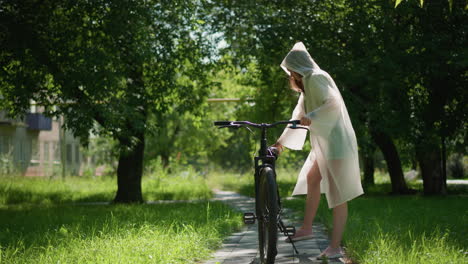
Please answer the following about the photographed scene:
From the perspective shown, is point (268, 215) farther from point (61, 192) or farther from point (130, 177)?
point (61, 192)

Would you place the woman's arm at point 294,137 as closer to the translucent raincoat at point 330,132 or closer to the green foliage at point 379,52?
the translucent raincoat at point 330,132

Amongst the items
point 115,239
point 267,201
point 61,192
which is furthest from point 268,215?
point 61,192

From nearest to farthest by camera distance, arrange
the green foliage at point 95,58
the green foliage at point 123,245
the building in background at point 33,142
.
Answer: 1. the green foliage at point 123,245
2. the green foliage at point 95,58
3. the building in background at point 33,142

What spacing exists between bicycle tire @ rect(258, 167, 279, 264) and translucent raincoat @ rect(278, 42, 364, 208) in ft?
2.64

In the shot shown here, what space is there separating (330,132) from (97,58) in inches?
321

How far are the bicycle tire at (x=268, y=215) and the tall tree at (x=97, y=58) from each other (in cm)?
802

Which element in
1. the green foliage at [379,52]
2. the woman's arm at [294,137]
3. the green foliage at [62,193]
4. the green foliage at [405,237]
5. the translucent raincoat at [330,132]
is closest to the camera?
the green foliage at [405,237]

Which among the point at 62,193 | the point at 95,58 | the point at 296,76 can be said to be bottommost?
the point at 62,193

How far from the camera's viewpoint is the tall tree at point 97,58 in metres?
12.8

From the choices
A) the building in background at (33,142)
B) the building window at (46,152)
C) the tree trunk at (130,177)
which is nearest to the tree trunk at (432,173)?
the tree trunk at (130,177)

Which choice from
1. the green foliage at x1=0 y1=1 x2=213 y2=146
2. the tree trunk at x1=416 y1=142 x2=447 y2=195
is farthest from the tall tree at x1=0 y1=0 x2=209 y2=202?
the tree trunk at x1=416 y1=142 x2=447 y2=195

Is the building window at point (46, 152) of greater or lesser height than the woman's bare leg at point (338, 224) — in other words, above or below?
above

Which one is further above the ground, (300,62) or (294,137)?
(300,62)

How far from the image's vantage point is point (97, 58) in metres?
12.8
